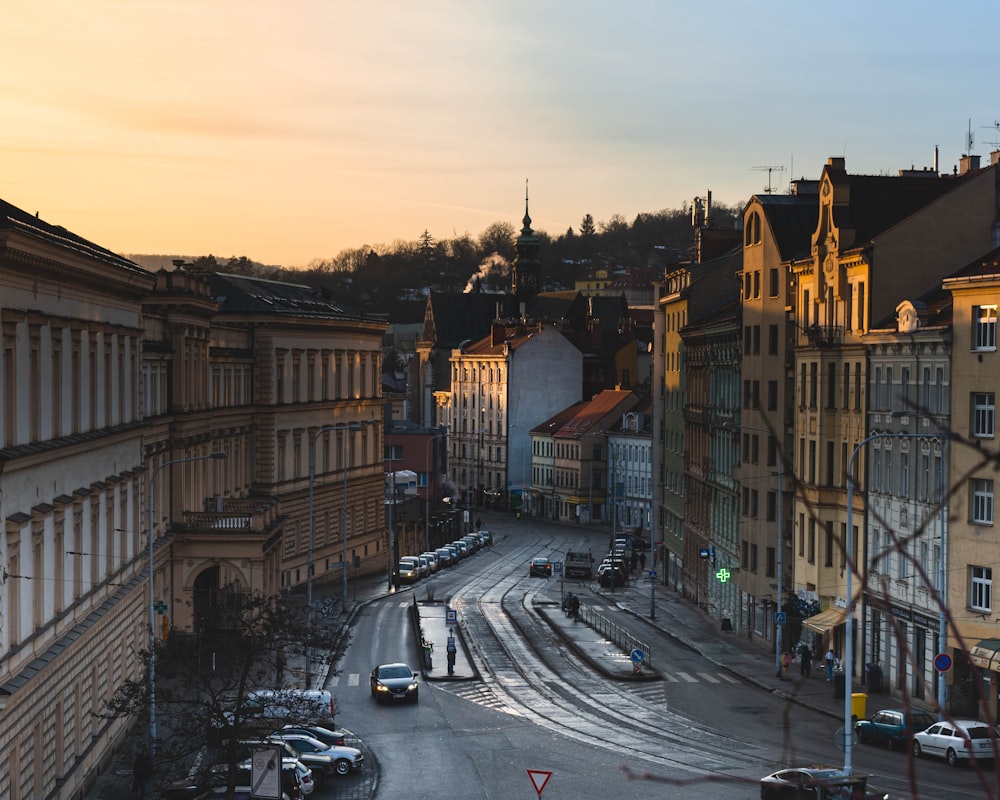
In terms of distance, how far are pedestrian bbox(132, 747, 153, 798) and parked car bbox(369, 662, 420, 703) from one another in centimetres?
1640

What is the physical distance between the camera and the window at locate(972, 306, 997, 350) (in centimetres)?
4969

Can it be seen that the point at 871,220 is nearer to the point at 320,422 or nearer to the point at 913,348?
the point at 913,348

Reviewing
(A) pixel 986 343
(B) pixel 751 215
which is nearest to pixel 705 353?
(B) pixel 751 215

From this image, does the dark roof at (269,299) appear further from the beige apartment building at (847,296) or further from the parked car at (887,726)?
the parked car at (887,726)

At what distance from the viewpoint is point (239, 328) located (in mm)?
92188

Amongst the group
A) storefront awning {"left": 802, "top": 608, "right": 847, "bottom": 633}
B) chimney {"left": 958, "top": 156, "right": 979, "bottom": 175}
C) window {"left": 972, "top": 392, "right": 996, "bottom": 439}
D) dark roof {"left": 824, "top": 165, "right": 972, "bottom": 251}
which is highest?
chimney {"left": 958, "top": 156, "right": 979, "bottom": 175}

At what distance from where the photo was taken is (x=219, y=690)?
44.1 m

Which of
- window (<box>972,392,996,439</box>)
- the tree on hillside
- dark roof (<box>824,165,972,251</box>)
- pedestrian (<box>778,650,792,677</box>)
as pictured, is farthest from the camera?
dark roof (<box>824,165,972,251</box>)

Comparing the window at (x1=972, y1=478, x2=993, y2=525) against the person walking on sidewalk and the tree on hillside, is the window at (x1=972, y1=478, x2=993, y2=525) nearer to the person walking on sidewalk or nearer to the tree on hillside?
the person walking on sidewalk

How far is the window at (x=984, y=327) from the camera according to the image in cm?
4969

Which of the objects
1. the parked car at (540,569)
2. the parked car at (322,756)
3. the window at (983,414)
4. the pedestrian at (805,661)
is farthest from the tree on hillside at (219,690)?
the parked car at (540,569)

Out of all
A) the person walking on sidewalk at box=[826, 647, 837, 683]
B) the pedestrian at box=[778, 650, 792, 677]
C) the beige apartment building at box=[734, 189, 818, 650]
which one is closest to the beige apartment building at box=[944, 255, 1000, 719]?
the person walking on sidewalk at box=[826, 647, 837, 683]

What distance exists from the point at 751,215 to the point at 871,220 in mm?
12920

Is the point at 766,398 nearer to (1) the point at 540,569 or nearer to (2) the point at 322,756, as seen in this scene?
(2) the point at 322,756
